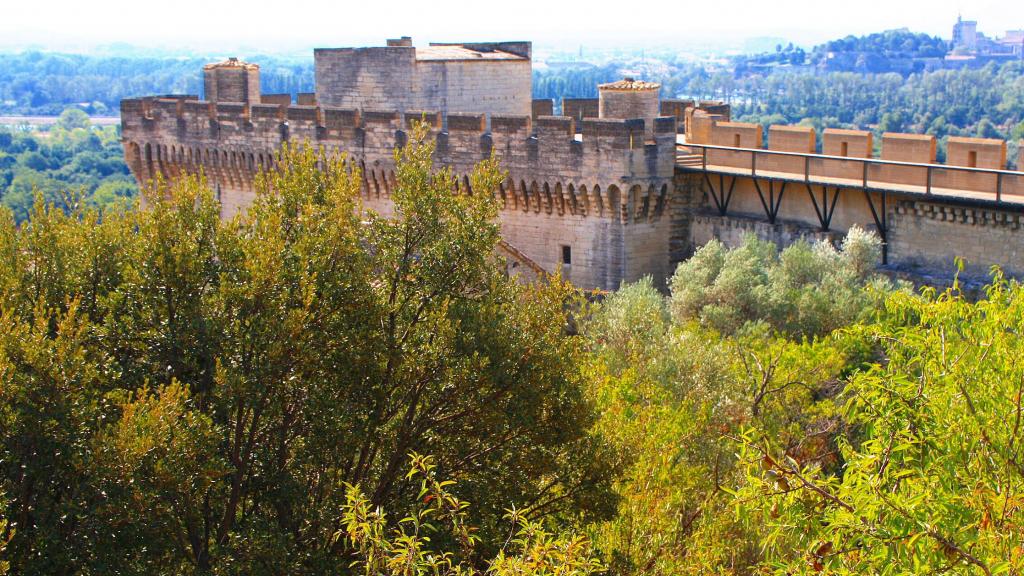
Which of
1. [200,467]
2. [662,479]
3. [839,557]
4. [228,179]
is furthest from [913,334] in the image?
[228,179]

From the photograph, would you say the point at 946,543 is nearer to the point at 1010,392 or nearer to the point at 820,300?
the point at 1010,392

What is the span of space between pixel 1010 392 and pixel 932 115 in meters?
151

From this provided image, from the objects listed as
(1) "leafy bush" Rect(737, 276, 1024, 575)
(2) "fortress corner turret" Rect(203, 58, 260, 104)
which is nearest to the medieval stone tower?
(2) "fortress corner turret" Rect(203, 58, 260, 104)

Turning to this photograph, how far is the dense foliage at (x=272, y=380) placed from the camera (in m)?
9.73

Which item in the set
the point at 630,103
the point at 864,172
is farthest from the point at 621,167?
the point at 864,172

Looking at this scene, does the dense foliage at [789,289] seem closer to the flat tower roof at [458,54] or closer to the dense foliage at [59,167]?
the flat tower roof at [458,54]

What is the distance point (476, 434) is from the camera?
1196cm

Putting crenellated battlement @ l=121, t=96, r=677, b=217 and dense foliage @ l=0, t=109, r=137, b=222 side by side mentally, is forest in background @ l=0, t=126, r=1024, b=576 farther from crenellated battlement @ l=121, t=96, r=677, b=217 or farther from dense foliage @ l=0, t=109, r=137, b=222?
dense foliage @ l=0, t=109, r=137, b=222

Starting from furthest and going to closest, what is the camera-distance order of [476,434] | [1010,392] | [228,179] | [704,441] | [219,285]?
[228,179] → [704,441] → [476,434] → [219,285] → [1010,392]

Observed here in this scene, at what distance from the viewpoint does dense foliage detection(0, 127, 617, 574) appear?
9.73m

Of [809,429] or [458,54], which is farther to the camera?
[458,54]

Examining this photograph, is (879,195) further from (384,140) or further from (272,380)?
(272,380)

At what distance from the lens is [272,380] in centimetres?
1067

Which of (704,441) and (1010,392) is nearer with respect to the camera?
(1010,392)
